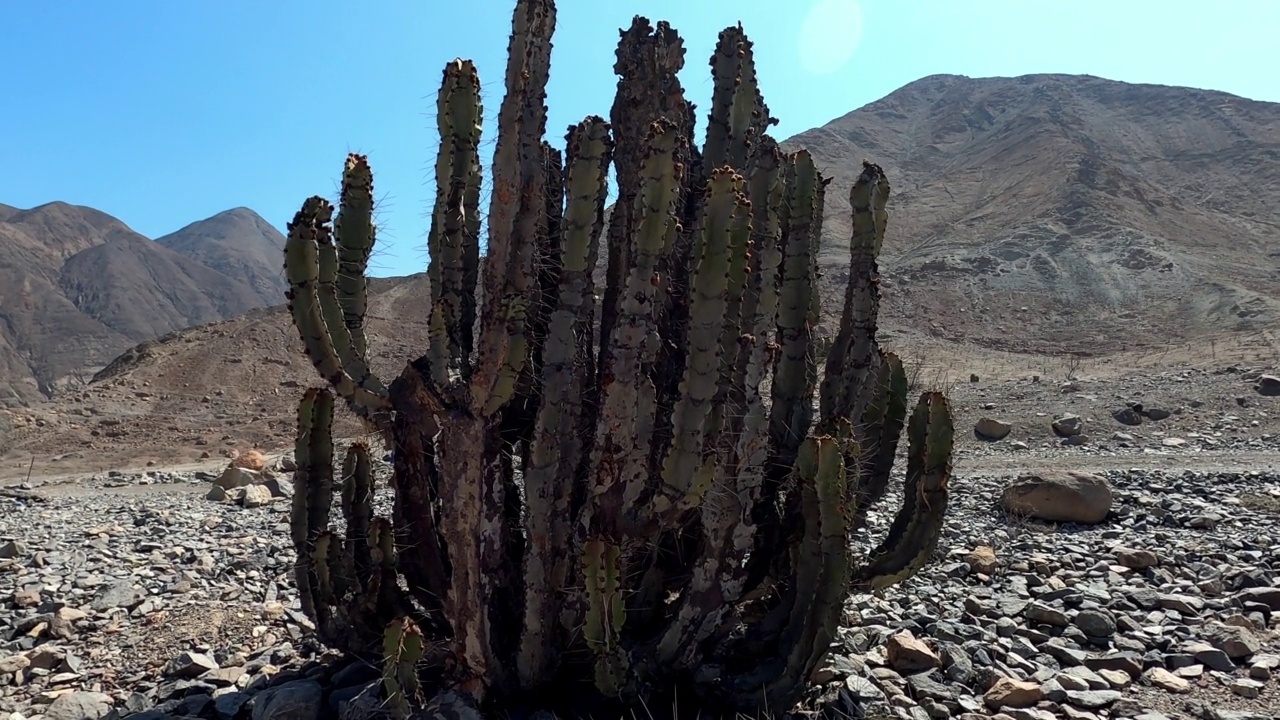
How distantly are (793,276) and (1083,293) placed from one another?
30497mm

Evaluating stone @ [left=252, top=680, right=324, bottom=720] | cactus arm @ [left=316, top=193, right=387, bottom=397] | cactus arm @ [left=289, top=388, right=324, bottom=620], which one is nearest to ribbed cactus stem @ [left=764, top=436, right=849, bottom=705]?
cactus arm @ [left=316, top=193, right=387, bottom=397]

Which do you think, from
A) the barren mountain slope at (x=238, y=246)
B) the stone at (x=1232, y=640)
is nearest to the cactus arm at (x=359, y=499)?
the stone at (x=1232, y=640)

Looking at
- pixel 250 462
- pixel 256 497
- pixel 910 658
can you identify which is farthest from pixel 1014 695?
pixel 250 462


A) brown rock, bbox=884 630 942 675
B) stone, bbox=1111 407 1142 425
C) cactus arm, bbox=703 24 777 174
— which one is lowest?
brown rock, bbox=884 630 942 675

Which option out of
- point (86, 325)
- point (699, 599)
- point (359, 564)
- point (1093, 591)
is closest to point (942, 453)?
point (699, 599)

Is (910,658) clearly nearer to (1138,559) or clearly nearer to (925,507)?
(925,507)

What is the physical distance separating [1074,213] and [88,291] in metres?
73.1

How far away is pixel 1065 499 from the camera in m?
8.21

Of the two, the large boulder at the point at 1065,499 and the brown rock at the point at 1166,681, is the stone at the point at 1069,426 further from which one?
the brown rock at the point at 1166,681

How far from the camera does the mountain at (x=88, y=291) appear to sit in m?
56.9

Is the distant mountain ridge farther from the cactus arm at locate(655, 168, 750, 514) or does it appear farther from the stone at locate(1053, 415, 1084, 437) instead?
the stone at locate(1053, 415, 1084, 437)

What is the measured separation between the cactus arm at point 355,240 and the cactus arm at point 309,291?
0.66 ft

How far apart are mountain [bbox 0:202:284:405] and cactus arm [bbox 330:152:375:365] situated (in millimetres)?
43911

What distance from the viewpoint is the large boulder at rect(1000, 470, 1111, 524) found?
815 cm
